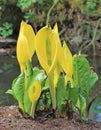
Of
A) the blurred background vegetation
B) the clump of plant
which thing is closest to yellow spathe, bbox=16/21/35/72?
the clump of plant

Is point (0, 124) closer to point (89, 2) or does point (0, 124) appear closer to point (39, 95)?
point (39, 95)

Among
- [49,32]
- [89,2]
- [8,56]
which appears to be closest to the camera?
[49,32]

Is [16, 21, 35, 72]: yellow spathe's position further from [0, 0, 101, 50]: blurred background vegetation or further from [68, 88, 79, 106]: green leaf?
[0, 0, 101, 50]: blurred background vegetation

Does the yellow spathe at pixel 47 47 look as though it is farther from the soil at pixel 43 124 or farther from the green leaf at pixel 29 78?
the soil at pixel 43 124

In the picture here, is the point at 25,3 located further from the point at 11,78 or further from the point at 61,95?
the point at 61,95

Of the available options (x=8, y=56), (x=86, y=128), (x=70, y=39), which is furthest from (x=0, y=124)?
(x=70, y=39)

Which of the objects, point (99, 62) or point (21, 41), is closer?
point (21, 41)
